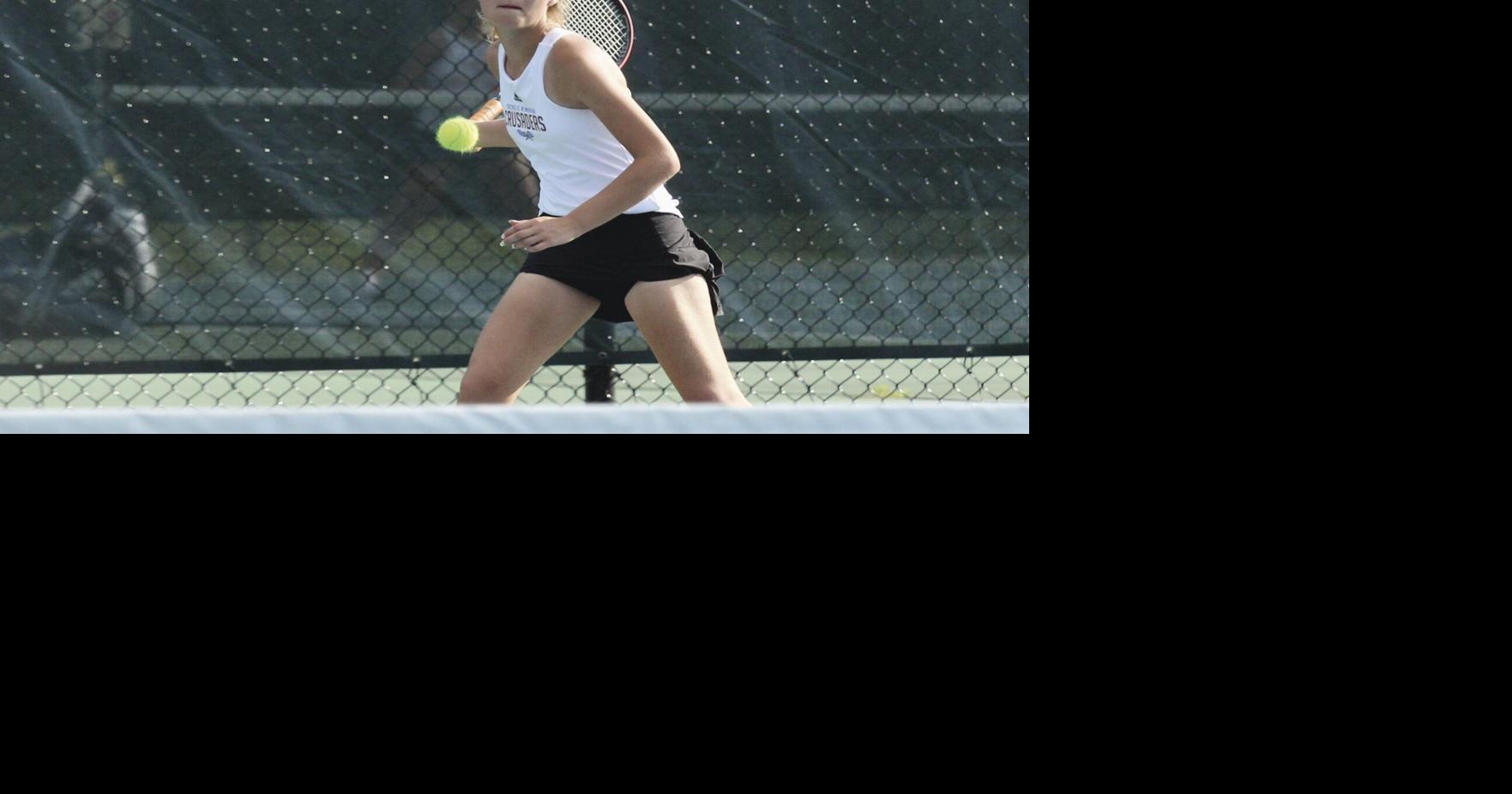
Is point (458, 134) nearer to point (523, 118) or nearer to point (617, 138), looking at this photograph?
point (523, 118)

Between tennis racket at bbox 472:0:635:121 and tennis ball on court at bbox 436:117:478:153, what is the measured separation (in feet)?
1.63

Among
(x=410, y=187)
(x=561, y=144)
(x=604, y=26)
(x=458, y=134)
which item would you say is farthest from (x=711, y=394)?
(x=410, y=187)

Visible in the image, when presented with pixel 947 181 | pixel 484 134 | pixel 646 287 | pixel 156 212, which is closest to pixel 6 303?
pixel 156 212

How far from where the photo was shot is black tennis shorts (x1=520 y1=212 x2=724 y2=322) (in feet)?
8.00

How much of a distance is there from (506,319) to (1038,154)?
1.30 meters

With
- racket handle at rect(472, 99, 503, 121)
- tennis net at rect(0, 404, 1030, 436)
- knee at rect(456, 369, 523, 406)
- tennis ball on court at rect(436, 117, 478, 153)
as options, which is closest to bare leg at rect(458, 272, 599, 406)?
knee at rect(456, 369, 523, 406)

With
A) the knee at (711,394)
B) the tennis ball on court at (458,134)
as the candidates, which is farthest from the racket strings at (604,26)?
the knee at (711,394)

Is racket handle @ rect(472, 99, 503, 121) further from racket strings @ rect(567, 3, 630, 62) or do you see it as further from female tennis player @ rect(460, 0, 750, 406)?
racket strings @ rect(567, 3, 630, 62)

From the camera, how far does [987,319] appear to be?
382 centimetres

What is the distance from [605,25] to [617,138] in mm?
1088

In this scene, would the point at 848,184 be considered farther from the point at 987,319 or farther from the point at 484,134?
the point at 484,134

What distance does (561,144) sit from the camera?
7.93 ft

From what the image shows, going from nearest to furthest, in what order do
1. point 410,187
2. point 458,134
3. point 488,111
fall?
1. point 458,134
2. point 488,111
3. point 410,187

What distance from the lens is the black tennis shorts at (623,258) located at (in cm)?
244
